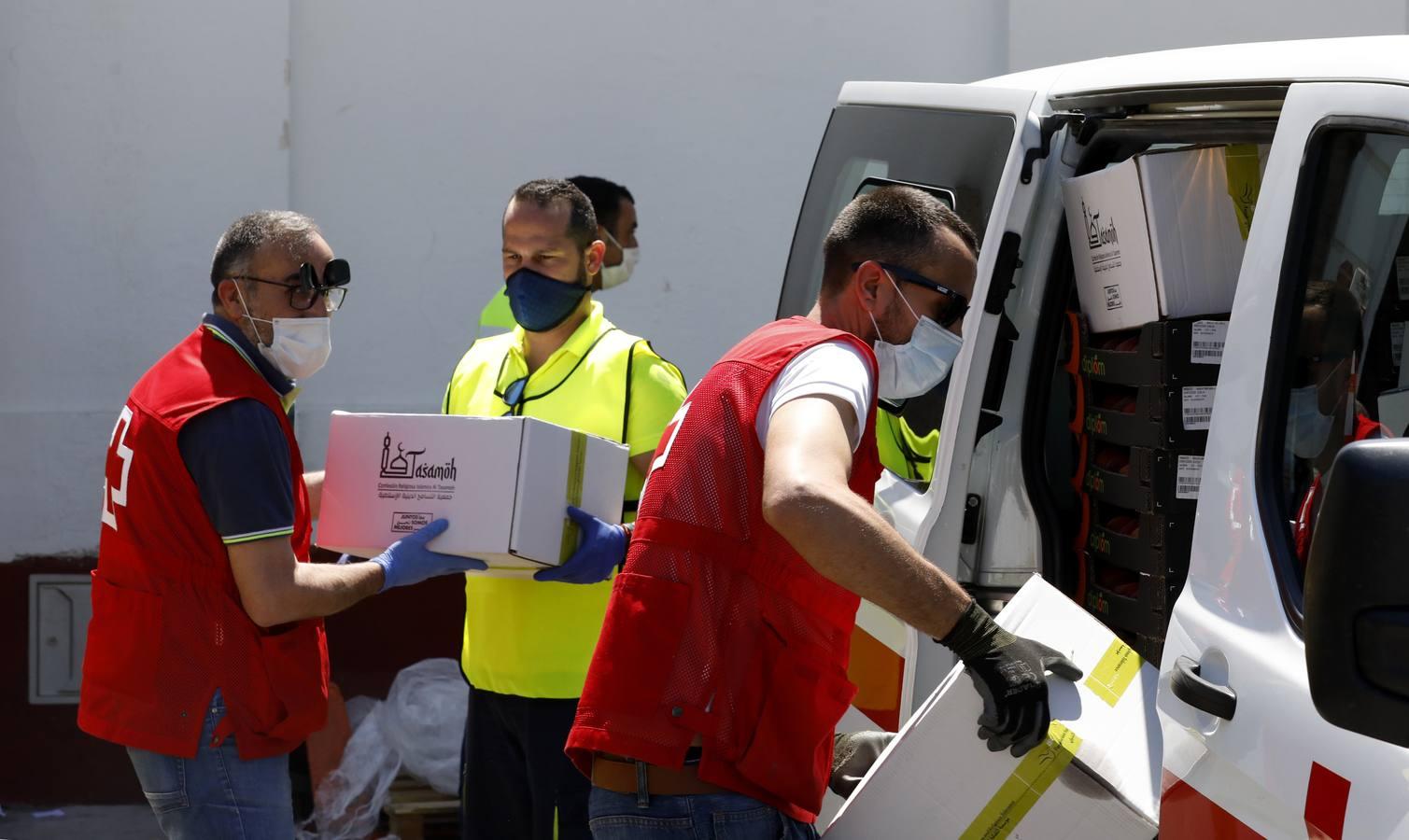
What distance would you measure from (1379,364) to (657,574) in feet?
3.48

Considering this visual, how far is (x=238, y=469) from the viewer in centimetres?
283

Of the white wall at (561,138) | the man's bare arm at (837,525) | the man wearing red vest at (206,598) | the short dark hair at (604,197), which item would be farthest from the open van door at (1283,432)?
the white wall at (561,138)

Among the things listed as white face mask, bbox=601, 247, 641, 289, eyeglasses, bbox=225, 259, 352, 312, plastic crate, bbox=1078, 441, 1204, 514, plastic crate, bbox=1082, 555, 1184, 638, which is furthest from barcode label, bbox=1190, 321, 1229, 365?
white face mask, bbox=601, 247, 641, 289

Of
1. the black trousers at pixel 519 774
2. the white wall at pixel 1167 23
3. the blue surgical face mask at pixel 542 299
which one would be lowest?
the black trousers at pixel 519 774

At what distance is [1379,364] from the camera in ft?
7.39

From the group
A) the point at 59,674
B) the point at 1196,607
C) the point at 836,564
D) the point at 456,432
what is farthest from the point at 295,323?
the point at 59,674

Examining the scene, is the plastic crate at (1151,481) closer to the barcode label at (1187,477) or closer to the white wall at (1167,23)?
the barcode label at (1187,477)

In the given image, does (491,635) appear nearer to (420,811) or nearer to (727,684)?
(727,684)

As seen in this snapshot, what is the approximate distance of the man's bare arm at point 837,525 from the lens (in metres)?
2.05

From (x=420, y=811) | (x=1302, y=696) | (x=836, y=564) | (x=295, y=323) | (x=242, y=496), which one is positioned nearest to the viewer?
(x=1302, y=696)

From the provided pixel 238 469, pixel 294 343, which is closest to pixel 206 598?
pixel 238 469

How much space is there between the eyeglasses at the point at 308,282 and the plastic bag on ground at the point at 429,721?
242 cm

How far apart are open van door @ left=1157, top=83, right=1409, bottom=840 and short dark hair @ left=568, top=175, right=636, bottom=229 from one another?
3.50 m

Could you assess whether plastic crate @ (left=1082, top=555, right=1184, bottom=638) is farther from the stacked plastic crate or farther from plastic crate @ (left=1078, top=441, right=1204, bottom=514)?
plastic crate @ (left=1078, top=441, right=1204, bottom=514)
